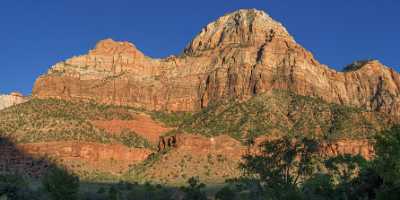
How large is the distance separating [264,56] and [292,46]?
10661 millimetres

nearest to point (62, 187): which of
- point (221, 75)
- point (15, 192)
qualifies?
point (15, 192)

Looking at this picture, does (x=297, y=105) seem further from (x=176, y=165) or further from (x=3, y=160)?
(x=3, y=160)

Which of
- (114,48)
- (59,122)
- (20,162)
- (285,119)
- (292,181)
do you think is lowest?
(292,181)

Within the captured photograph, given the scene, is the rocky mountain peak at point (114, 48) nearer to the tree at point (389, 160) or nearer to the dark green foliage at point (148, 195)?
the dark green foliage at point (148, 195)

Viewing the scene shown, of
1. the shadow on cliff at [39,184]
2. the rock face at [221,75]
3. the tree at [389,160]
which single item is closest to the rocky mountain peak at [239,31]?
the rock face at [221,75]

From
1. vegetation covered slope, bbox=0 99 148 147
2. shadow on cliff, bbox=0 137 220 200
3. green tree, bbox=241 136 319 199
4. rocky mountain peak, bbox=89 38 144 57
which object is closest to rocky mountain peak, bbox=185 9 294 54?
rocky mountain peak, bbox=89 38 144 57

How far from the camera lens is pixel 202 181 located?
111 meters

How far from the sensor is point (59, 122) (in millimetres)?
135125

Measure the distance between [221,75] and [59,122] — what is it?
44949 mm

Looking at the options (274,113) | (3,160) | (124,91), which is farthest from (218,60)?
(3,160)

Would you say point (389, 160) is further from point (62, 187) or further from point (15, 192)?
point (15, 192)

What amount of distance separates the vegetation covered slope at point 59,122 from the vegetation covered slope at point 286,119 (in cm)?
1653

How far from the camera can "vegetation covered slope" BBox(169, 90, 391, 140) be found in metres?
129

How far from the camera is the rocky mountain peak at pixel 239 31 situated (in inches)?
6718
